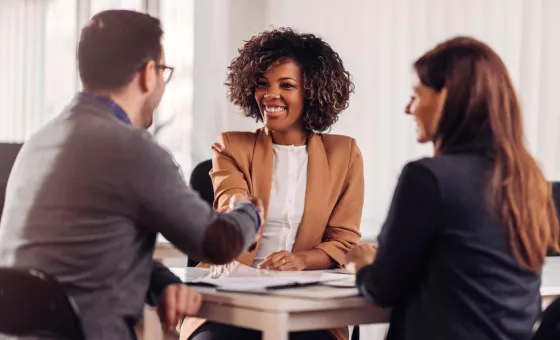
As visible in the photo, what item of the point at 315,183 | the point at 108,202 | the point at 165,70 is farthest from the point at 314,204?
the point at 108,202

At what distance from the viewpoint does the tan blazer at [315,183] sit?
2.73m

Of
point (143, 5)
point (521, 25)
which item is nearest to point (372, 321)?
point (521, 25)

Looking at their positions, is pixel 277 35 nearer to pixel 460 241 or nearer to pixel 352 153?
pixel 352 153

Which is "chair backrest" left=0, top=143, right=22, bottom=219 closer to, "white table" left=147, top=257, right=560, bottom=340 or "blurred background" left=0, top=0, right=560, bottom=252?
"blurred background" left=0, top=0, right=560, bottom=252

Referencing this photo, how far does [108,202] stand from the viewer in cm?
176

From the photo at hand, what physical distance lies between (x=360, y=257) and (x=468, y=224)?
0.41 meters

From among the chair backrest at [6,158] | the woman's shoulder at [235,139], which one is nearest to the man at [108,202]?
the woman's shoulder at [235,139]

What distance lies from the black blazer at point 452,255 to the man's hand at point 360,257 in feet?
0.89

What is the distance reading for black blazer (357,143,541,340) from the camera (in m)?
1.77

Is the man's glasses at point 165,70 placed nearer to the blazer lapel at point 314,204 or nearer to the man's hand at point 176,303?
the man's hand at point 176,303

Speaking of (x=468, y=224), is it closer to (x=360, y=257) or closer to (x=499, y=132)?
(x=499, y=132)

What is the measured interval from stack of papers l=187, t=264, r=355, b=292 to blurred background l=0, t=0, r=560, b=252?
3.98 feet

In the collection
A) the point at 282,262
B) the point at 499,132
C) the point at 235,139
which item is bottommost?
the point at 282,262

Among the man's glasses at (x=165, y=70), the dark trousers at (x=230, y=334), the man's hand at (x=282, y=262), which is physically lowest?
the dark trousers at (x=230, y=334)
